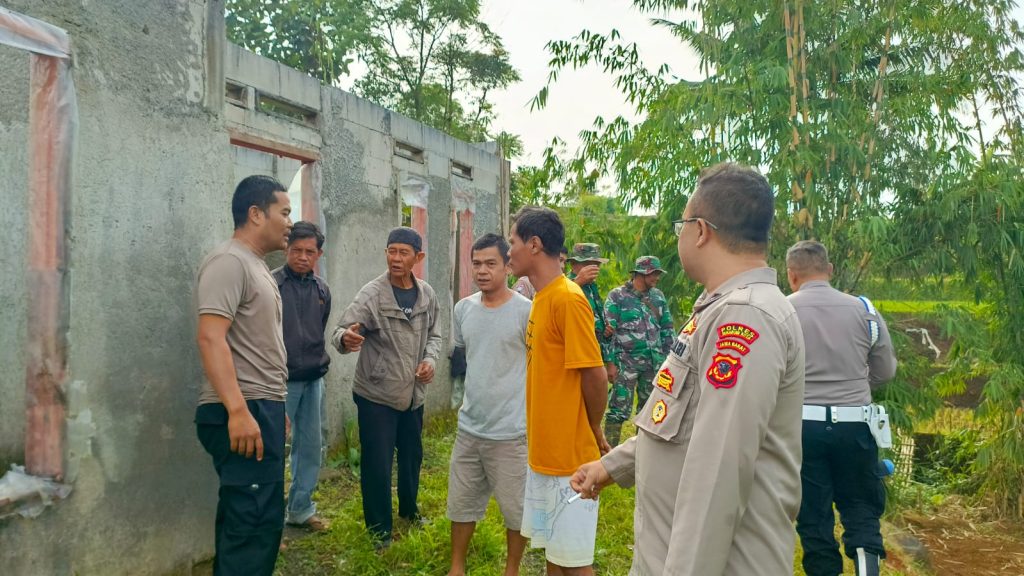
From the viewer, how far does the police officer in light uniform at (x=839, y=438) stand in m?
3.73

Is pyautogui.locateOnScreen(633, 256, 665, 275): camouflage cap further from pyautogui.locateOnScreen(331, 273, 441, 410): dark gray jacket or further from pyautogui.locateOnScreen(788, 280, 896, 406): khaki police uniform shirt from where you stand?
pyautogui.locateOnScreen(331, 273, 441, 410): dark gray jacket

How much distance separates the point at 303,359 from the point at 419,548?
1333 mm

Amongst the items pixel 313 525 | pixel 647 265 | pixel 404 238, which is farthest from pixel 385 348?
pixel 647 265

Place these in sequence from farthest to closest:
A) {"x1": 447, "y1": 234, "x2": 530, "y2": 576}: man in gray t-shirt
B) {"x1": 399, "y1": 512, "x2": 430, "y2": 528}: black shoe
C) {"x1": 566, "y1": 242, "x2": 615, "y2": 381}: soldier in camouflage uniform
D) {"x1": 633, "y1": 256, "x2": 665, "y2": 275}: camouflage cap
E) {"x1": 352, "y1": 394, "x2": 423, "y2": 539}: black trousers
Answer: {"x1": 633, "y1": 256, "x2": 665, "y2": 275}: camouflage cap, {"x1": 566, "y1": 242, "x2": 615, "y2": 381}: soldier in camouflage uniform, {"x1": 399, "y1": 512, "x2": 430, "y2": 528}: black shoe, {"x1": 352, "y1": 394, "x2": 423, "y2": 539}: black trousers, {"x1": 447, "y1": 234, "x2": 530, "y2": 576}: man in gray t-shirt

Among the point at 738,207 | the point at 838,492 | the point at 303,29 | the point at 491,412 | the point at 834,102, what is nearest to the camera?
the point at 738,207

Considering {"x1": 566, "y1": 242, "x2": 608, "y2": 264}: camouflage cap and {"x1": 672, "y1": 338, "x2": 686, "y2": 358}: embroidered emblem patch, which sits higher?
{"x1": 566, "y1": 242, "x2": 608, "y2": 264}: camouflage cap

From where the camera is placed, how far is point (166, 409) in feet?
10.2

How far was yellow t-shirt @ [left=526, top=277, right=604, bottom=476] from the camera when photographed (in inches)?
115

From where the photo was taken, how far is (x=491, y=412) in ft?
11.6

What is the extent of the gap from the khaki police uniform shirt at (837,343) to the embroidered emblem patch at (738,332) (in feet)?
7.77

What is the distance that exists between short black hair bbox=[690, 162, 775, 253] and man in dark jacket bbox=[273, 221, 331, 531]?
3139 mm

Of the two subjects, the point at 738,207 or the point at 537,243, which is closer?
the point at 738,207

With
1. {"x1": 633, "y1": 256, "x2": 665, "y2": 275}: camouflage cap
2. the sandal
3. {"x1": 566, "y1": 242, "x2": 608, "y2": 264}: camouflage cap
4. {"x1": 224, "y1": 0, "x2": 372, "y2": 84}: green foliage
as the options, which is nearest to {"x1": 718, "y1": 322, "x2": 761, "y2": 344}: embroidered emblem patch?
the sandal

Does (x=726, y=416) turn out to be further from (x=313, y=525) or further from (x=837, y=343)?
(x=313, y=525)
